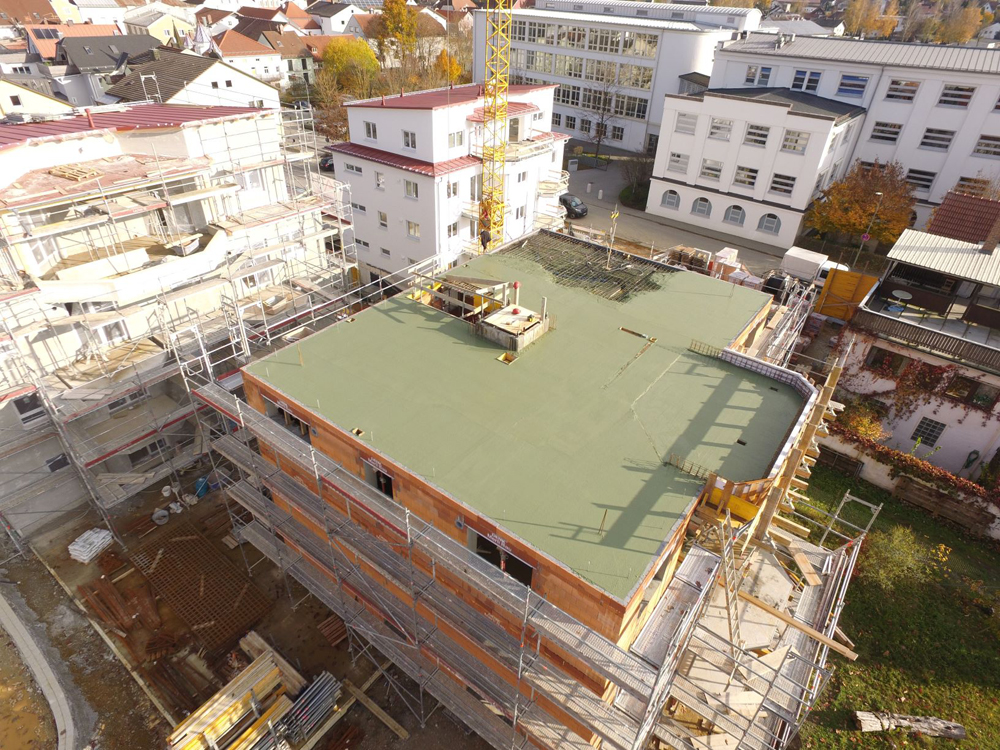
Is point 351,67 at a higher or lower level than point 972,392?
higher

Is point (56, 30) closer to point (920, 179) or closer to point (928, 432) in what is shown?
point (920, 179)

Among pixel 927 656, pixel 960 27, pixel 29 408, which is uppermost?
pixel 960 27

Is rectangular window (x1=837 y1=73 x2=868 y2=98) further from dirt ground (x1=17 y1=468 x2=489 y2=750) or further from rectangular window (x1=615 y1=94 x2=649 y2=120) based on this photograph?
dirt ground (x1=17 y1=468 x2=489 y2=750)

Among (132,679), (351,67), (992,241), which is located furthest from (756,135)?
→ (351,67)

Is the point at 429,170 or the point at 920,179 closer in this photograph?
the point at 429,170

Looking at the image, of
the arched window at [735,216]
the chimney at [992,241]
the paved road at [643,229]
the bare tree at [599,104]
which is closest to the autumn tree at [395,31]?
the bare tree at [599,104]

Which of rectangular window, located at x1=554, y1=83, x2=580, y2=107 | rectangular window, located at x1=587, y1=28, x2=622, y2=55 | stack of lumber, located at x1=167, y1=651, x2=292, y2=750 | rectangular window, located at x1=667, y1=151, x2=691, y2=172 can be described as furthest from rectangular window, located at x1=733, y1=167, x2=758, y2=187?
stack of lumber, located at x1=167, y1=651, x2=292, y2=750

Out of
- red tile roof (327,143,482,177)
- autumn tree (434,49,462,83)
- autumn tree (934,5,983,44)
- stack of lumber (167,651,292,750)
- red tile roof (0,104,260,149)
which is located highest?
autumn tree (934,5,983,44)
